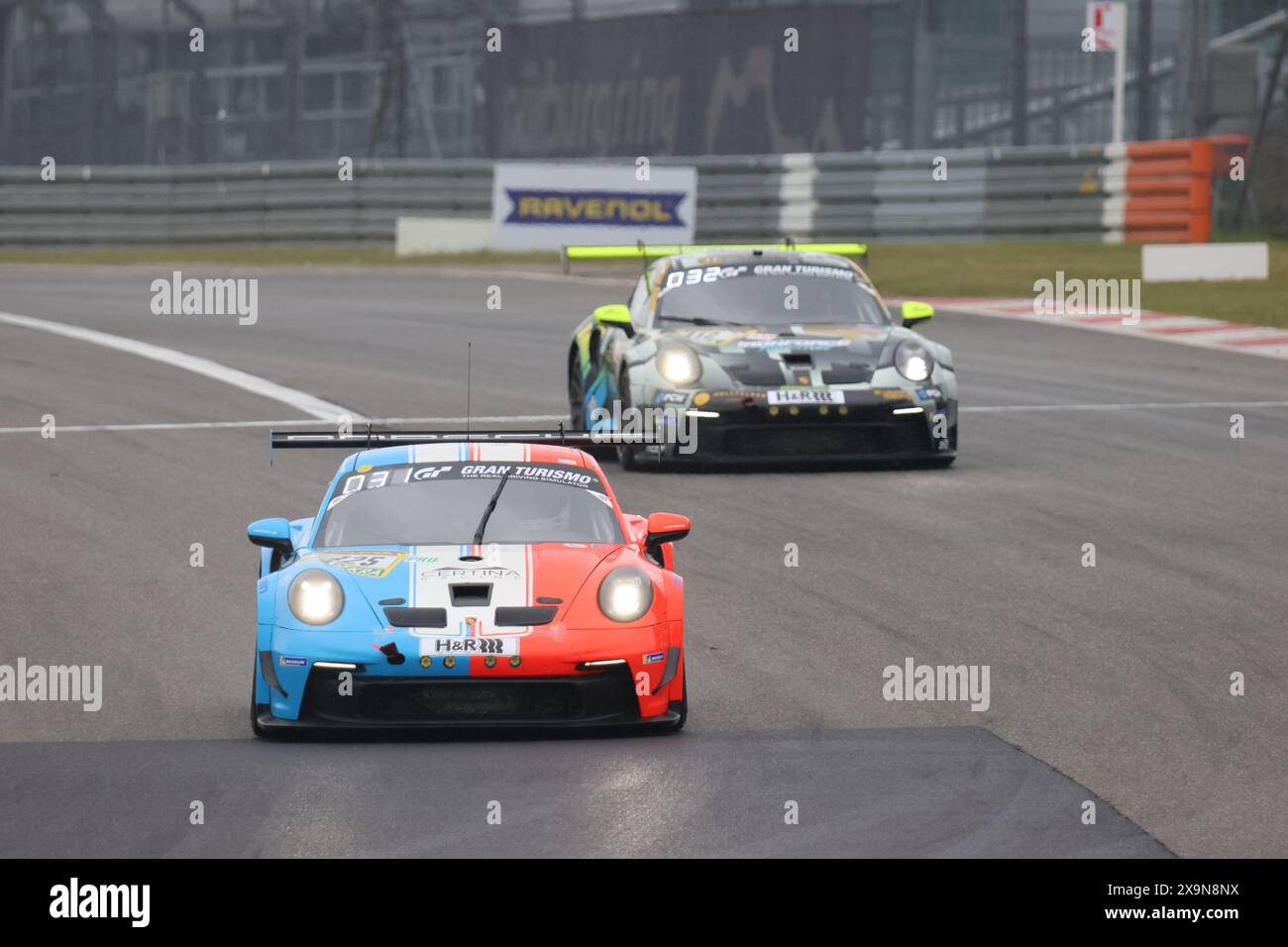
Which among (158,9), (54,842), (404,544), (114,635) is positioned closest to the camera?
(54,842)

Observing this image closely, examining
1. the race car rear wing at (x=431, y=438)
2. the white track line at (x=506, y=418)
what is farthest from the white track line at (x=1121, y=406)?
the race car rear wing at (x=431, y=438)

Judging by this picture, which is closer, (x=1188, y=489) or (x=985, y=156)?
(x=1188, y=489)

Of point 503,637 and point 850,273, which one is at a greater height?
point 850,273

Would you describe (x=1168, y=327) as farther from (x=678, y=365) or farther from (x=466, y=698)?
(x=466, y=698)

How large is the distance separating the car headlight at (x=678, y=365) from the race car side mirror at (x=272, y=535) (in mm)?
5898

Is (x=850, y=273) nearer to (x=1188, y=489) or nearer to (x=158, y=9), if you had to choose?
(x=1188, y=489)

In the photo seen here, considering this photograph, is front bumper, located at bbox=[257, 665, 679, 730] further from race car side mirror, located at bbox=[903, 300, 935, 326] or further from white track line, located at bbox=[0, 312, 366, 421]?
white track line, located at bbox=[0, 312, 366, 421]

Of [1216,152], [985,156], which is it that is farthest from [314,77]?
[1216,152]

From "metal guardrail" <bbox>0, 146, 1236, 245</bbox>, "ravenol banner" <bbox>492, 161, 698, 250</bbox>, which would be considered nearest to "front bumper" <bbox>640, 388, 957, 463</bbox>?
"ravenol banner" <bbox>492, 161, 698, 250</bbox>

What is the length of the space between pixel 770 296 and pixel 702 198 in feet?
51.5

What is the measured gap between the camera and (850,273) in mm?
15375

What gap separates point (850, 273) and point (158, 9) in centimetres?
1894
